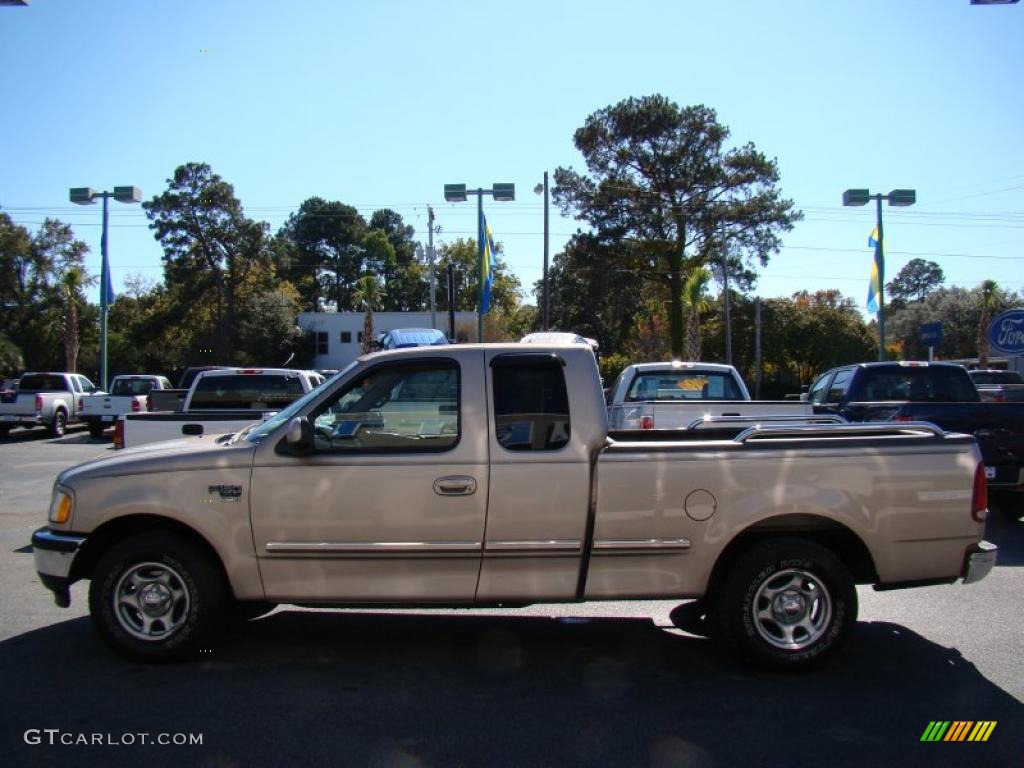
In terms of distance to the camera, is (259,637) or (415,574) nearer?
(415,574)

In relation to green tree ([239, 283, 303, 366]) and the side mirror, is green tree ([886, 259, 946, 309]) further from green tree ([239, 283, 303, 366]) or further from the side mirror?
the side mirror

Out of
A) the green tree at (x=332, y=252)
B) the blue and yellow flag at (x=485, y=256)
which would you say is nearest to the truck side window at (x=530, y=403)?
the blue and yellow flag at (x=485, y=256)

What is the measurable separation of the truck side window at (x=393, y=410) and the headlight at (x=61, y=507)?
153cm

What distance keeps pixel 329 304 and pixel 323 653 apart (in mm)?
80471

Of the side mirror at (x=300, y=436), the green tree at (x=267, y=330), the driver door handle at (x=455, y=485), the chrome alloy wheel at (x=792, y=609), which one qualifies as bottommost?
the chrome alloy wheel at (x=792, y=609)

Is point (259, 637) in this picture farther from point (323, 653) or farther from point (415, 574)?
point (415, 574)

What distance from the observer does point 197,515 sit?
5.11 metres

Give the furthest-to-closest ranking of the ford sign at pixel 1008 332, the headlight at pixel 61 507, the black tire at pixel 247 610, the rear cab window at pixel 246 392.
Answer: the ford sign at pixel 1008 332 → the rear cab window at pixel 246 392 → the black tire at pixel 247 610 → the headlight at pixel 61 507

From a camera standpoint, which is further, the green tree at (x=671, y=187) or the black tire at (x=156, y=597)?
the green tree at (x=671, y=187)

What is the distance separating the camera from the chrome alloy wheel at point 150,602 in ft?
17.1

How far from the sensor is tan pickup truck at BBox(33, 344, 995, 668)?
16.6 feet

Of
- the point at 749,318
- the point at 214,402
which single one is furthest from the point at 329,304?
the point at 214,402

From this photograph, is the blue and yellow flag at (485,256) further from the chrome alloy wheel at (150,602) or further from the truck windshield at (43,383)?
the chrome alloy wheel at (150,602)

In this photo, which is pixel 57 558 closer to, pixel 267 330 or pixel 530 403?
pixel 530 403
